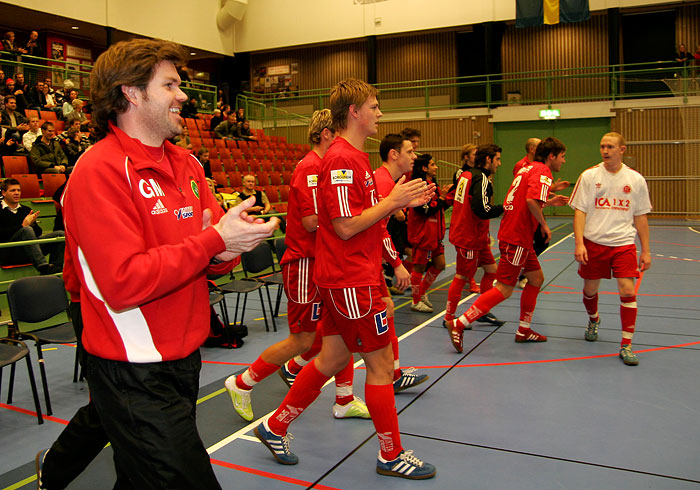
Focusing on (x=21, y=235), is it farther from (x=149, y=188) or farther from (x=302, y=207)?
(x=149, y=188)

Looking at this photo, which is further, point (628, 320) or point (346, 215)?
point (628, 320)

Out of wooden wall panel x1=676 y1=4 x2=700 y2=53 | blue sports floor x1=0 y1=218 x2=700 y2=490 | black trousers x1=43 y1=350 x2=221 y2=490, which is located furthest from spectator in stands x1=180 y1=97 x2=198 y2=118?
wooden wall panel x1=676 y1=4 x2=700 y2=53

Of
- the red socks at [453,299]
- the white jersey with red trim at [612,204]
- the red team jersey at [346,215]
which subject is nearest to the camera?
the red team jersey at [346,215]

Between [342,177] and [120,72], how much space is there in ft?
4.29

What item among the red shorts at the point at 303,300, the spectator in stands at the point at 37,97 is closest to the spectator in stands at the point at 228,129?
the spectator in stands at the point at 37,97

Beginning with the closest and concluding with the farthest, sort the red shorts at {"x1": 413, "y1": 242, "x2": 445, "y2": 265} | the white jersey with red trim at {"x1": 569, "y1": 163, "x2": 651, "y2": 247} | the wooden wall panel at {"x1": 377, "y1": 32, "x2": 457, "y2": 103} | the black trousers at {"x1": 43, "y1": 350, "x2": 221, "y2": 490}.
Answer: the black trousers at {"x1": 43, "y1": 350, "x2": 221, "y2": 490} → the white jersey with red trim at {"x1": 569, "y1": 163, "x2": 651, "y2": 247} → the red shorts at {"x1": 413, "y1": 242, "x2": 445, "y2": 265} → the wooden wall panel at {"x1": 377, "y1": 32, "x2": 457, "y2": 103}

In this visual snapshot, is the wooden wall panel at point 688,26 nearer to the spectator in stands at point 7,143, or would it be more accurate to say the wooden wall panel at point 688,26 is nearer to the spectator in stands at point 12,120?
the spectator in stands at point 12,120

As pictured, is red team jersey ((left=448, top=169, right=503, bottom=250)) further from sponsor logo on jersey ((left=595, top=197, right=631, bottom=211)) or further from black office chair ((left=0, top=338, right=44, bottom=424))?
black office chair ((left=0, top=338, right=44, bottom=424))

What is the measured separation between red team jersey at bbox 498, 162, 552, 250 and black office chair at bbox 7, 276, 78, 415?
3.95m

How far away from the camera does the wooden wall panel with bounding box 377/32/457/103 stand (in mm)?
23125

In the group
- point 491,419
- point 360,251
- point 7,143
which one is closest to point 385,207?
point 360,251

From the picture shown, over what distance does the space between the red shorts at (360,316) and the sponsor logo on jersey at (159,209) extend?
49.5 inches

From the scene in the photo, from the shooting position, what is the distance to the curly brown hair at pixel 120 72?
181 cm

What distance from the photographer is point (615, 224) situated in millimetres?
5070
